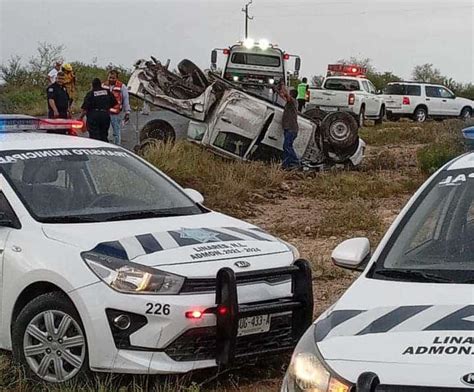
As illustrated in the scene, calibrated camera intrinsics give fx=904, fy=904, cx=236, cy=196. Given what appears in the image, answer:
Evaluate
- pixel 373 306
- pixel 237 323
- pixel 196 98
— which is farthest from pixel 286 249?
pixel 196 98

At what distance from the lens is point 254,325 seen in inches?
197

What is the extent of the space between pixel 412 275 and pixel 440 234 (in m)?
0.56

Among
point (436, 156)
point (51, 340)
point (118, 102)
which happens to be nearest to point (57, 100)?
point (118, 102)

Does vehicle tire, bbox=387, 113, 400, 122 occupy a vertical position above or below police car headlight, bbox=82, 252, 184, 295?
below

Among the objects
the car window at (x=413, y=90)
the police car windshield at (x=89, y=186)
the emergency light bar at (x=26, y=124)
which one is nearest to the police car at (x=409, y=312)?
the police car windshield at (x=89, y=186)

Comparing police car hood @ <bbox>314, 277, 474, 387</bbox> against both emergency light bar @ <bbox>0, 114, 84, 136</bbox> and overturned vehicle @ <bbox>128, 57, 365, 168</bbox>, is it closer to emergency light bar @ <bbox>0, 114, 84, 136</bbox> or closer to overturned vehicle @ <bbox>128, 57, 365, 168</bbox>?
emergency light bar @ <bbox>0, 114, 84, 136</bbox>

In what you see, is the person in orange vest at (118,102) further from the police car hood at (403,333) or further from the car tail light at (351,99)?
the car tail light at (351,99)

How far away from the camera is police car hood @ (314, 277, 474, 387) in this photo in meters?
2.92

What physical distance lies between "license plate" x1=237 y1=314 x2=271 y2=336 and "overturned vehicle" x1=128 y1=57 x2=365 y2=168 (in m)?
10.0

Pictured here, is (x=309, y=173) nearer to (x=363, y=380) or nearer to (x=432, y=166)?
(x=432, y=166)

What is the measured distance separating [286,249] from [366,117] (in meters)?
25.0

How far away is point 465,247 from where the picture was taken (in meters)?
4.11

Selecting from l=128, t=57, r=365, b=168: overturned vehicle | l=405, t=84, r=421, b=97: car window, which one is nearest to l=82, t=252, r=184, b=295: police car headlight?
l=128, t=57, r=365, b=168: overturned vehicle

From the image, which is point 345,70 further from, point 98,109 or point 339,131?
point 98,109
